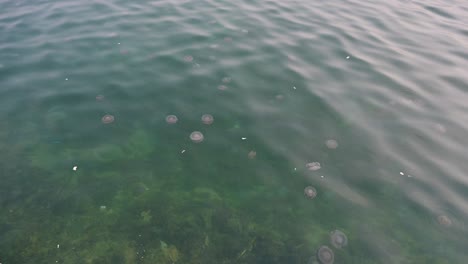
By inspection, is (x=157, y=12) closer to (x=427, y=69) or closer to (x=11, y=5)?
(x=11, y=5)

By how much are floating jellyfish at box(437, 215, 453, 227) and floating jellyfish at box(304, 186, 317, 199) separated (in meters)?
2.85

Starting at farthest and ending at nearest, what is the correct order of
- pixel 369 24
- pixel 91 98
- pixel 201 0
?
pixel 201 0 → pixel 369 24 → pixel 91 98

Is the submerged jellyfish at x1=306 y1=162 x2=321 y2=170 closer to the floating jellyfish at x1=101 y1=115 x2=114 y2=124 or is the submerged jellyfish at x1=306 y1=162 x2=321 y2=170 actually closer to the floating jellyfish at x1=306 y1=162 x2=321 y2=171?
the floating jellyfish at x1=306 y1=162 x2=321 y2=171

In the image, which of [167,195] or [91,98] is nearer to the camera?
[167,195]

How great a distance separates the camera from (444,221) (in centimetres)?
691

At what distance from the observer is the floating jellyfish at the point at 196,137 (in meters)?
8.73

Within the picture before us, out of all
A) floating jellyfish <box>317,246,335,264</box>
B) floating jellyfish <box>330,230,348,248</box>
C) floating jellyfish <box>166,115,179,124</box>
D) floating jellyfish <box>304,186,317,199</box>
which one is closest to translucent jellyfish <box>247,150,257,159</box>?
floating jellyfish <box>304,186,317,199</box>

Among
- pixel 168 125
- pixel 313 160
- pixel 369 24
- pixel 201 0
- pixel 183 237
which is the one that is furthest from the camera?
pixel 201 0

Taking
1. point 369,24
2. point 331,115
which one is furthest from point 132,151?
point 369,24

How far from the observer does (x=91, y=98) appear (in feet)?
32.8

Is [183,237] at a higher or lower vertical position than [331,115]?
lower

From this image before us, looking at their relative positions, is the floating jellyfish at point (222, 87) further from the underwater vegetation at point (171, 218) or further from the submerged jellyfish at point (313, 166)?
the submerged jellyfish at point (313, 166)

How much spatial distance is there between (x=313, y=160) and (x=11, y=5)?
16909 millimetres

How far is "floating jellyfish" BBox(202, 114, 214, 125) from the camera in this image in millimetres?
9289
